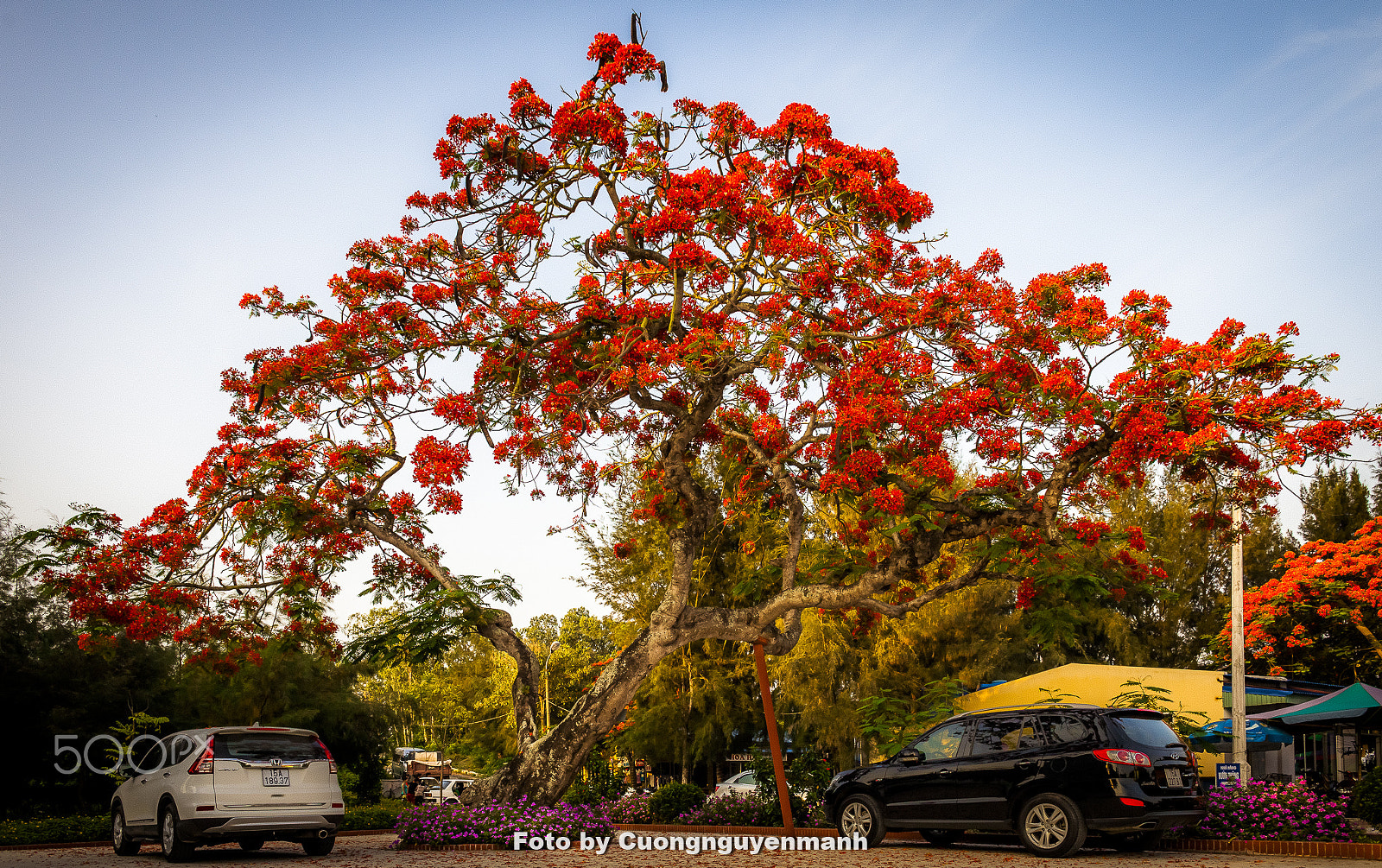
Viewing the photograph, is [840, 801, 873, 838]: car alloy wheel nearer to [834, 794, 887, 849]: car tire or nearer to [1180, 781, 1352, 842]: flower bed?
[834, 794, 887, 849]: car tire

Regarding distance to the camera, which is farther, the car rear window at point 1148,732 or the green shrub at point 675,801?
the green shrub at point 675,801

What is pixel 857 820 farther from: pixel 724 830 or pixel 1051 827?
pixel 1051 827

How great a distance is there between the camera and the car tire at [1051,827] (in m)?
9.66

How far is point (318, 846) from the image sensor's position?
11.4m

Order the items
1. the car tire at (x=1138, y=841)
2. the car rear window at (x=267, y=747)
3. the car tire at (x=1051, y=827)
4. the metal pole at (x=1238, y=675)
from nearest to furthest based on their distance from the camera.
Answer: the car tire at (x=1051, y=827) < the car rear window at (x=267, y=747) < the car tire at (x=1138, y=841) < the metal pole at (x=1238, y=675)

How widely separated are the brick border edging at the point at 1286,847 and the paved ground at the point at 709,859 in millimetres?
313

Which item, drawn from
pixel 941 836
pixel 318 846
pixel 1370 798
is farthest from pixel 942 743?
pixel 318 846

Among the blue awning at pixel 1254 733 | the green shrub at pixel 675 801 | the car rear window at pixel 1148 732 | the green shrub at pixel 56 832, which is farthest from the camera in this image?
the blue awning at pixel 1254 733

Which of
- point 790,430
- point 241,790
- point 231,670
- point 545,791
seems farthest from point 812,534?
point 241,790

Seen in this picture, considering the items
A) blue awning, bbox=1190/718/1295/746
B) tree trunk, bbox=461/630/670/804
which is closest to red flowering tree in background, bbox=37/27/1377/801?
tree trunk, bbox=461/630/670/804

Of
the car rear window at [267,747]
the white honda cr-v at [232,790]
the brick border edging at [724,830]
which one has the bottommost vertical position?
the brick border edging at [724,830]

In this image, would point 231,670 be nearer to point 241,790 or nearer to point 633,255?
point 241,790

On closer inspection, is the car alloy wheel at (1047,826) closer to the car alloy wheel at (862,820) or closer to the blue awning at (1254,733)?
the car alloy wheel at (862,820)

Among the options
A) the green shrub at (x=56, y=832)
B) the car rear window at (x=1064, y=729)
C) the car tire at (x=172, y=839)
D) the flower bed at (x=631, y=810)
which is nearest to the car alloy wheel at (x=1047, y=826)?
the car rear window at (x=1064, y=729)
